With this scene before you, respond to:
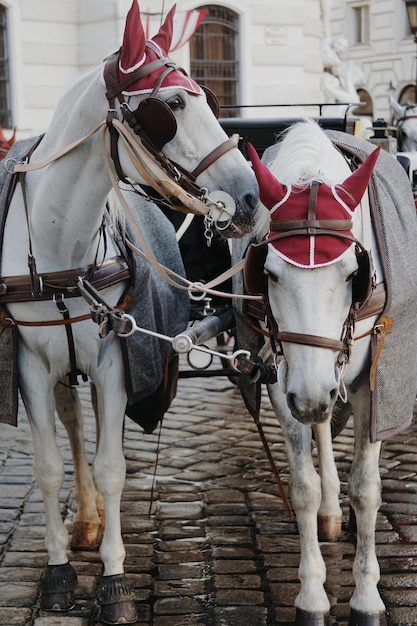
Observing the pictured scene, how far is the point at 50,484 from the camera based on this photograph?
4.09 meters

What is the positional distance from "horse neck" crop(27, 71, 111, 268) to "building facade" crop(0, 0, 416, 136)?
923cm

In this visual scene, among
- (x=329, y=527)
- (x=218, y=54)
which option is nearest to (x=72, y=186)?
(x=329, y=527)

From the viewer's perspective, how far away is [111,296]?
13.0ft

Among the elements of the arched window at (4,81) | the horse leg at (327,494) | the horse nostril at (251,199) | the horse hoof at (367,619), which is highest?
the arched window at (4,81)

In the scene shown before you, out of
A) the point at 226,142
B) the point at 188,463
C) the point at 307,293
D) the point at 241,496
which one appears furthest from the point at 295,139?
the point at 188,463

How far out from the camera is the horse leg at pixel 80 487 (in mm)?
4648

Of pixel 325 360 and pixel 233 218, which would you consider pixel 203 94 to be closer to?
pixel 233 218

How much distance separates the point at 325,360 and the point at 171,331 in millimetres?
1544

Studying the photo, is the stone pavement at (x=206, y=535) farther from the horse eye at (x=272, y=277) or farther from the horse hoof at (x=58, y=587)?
the horse eye at (x=272, y=277)

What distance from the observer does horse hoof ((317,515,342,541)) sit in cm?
463

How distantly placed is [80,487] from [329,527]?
3.82ft

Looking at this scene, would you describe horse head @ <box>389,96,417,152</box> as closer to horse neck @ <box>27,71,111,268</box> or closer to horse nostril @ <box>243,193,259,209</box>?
horse neck @ <box>27,71,111,268</box>

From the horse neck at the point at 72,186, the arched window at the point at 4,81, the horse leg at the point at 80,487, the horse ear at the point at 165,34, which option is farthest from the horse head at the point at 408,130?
the arched window at the point at 4,81

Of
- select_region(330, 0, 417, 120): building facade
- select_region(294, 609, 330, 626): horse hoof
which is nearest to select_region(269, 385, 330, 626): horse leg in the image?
select_region(294, 609, 330, 626): horse hoof
